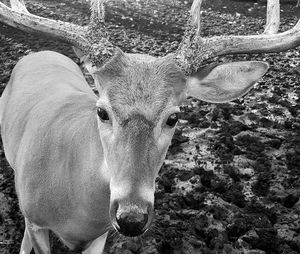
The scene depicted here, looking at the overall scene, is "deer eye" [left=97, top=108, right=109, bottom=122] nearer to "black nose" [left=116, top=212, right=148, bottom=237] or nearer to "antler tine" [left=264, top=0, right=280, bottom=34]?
"black nose" [left=116, top=212, right=148, bottom=237]

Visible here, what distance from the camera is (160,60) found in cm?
312

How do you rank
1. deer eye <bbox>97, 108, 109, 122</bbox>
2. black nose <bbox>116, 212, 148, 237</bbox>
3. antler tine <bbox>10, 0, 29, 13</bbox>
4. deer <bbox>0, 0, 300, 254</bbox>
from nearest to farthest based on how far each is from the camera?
1. black nose <bbox>116, 212, 148, 237</bbox>
2. deer <bbox>0, 0, 300, 254</bbox>
3. deer eye <bbox>97, 108, 109, 122</bbox>
4. antler tine <bbox>10, 0, 29, 13</bbox>

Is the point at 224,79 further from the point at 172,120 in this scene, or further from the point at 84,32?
the point at 84,32

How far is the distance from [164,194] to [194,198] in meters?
0.31

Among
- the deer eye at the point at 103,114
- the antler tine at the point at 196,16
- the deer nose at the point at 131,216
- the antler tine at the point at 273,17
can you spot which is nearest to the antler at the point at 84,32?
→ the deer eye at the point at 103,114

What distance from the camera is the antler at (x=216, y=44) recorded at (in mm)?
3262

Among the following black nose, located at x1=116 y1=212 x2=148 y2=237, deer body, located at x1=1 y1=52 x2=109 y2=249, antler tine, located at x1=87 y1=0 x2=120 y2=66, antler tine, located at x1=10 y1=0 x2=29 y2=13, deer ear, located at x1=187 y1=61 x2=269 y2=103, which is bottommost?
deer body, located at x1=1 y1=52 x2=109 y2=249

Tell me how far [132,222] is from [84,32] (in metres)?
1.40

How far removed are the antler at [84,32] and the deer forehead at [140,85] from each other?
15 cm

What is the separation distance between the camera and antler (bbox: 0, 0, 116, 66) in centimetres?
319

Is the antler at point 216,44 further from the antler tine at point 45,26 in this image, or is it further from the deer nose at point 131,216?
the deer nose at point 131,216

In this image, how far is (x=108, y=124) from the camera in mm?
2934

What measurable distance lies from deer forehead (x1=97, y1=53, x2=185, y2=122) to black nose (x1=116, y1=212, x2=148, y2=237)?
56cm

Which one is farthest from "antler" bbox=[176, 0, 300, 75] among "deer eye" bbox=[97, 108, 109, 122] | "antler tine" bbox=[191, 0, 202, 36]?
"deer eye" bbox=[97, 108, 109, 122]
